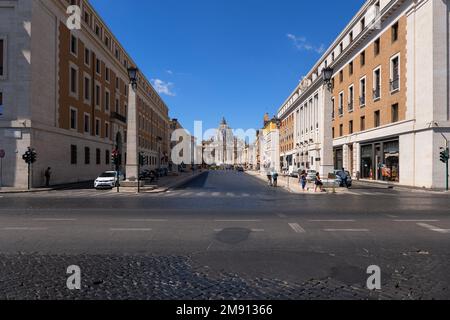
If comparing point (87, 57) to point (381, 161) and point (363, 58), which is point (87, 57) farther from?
point (381, 161)

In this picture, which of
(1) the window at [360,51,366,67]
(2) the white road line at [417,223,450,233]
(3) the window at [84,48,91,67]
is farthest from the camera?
(1) the window at [360,51,366,67]

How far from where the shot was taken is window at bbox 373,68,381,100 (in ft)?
115

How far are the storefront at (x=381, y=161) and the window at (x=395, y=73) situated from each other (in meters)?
5.05

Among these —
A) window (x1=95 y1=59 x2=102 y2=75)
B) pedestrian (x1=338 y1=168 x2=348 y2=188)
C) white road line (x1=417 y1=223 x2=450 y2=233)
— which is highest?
window (x1=95 y1=59 x2=102 y2=75)

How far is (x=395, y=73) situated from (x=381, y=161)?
873 centimetres

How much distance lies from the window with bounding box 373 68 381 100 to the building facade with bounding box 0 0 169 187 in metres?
31.6

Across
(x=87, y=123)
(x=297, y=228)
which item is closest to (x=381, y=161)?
(x=297, y=228)

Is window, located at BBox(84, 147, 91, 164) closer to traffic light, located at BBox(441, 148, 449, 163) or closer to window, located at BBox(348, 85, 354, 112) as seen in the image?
window, located at BBox(348, 85, 354, 112)

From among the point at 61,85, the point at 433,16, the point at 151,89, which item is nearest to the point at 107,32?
the point at 61,85

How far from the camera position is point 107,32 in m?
46.4

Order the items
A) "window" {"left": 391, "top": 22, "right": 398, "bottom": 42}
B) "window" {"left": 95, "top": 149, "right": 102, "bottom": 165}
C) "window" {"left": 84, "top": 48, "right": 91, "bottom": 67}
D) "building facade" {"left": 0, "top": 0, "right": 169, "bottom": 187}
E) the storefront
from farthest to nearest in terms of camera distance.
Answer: "window" {"left": 95, "top": 149, "right": 102, "bottom": 165}
"window" {"left": 84, "top": 48, "right": 91, "bottom": 67}
"window" {"left": 391, "top": 22, "right": 398, "bottom": 42}
the storefront
"building facade" {"left": 0, "top": 0, "right": 169, "bottom": 187}

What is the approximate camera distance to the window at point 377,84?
1382 inches

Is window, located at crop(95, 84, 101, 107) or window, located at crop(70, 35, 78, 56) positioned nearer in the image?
window, located at crop(70, 35, 78, 56)

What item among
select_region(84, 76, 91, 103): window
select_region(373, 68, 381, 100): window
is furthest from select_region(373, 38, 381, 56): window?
select_region(84, 76, 91, 103): window
